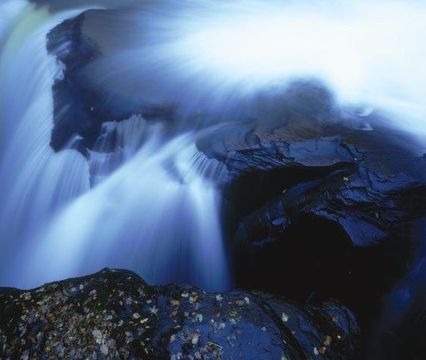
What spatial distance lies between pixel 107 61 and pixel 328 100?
9.05 ft

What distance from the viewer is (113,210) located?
4.07 metres

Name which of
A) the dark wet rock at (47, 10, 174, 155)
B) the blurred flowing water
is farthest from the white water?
the dark wet rock at (47, 10, 174, 155)

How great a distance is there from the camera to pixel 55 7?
676 cm

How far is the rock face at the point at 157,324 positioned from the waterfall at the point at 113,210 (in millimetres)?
852

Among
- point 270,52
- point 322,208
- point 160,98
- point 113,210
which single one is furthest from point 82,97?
point 322,208

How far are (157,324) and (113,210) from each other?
1.65 metres

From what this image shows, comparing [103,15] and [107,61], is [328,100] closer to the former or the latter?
[107,61]

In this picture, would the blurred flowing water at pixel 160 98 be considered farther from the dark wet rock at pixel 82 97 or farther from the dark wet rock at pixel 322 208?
the dark wet rock at pixel 322 208

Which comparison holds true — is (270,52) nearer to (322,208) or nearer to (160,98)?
(160,98)

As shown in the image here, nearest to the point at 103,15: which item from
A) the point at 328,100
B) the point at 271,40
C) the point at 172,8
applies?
the point at 172,8

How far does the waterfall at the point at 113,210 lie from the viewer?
12.5ft

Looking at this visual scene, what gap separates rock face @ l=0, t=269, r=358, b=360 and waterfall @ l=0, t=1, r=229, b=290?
852mm

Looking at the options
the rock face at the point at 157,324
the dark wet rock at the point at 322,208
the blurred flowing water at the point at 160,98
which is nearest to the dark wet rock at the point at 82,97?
the blurred flowing water at the point at 160,98

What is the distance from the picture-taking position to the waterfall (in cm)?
382
